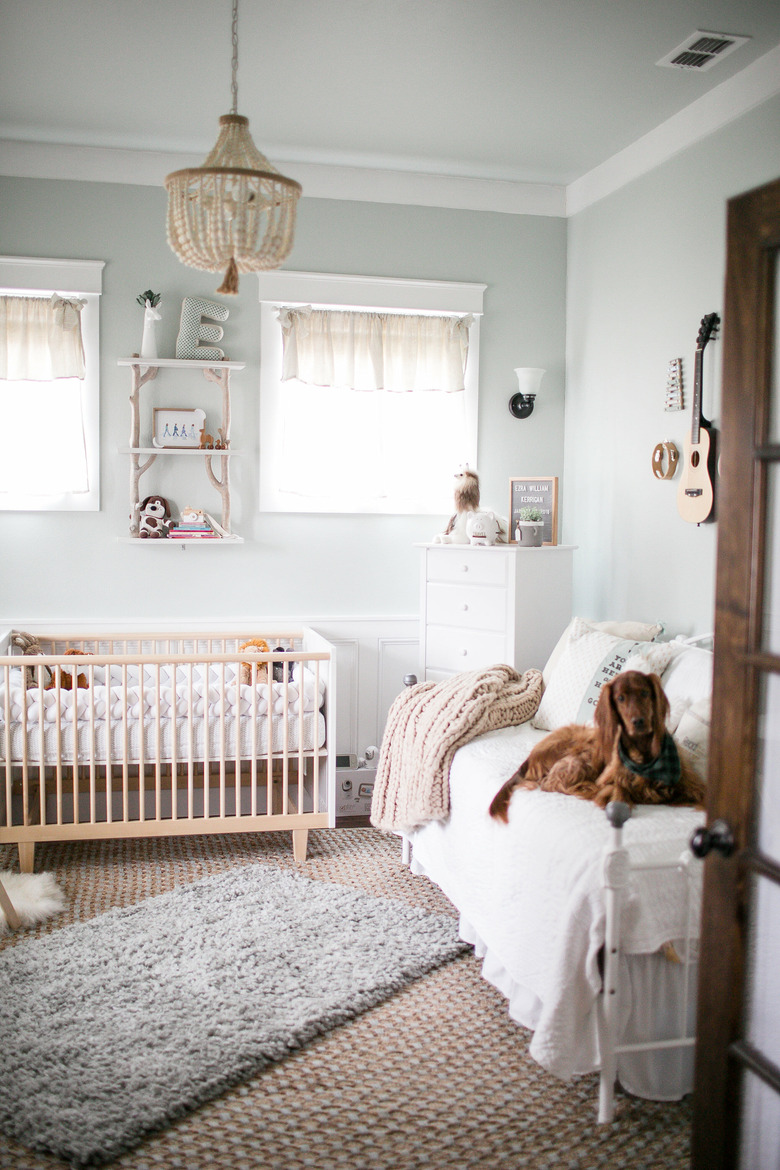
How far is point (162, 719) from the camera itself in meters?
3.26

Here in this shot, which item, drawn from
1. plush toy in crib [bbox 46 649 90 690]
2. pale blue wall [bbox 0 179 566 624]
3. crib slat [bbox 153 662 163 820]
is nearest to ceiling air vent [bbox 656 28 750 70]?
pale blue wall [bbox 0 179 566 624]

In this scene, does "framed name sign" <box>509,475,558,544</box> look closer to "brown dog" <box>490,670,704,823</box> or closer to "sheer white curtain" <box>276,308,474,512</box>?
"sheer white curtain" <box>276,308,474,512</box>

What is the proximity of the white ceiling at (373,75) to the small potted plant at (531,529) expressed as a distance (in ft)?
4.66

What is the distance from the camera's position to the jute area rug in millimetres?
1802

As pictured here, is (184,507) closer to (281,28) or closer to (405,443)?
(405,443)

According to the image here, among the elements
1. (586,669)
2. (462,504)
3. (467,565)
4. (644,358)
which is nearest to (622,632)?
(586,669)

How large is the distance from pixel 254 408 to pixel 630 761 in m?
2.39

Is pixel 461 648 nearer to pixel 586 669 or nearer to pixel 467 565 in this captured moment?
pixel 467 565

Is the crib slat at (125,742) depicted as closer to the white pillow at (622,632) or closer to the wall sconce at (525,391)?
the white pillow at (622,632)

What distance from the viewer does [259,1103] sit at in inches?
77.8

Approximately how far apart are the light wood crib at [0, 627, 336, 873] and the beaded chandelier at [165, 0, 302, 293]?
4.83ft

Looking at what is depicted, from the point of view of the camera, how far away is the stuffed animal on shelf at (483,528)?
3650 millimetres

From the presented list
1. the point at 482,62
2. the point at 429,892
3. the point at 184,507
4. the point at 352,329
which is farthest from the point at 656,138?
the point at 429,892

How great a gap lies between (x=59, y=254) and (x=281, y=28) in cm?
148
